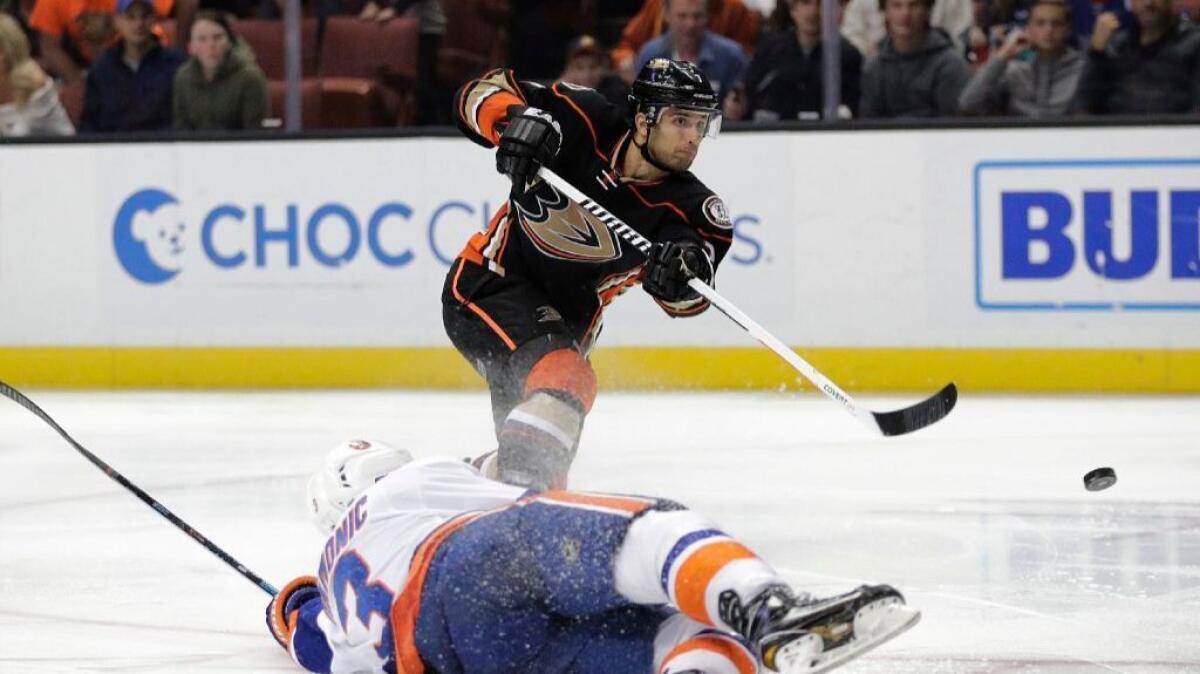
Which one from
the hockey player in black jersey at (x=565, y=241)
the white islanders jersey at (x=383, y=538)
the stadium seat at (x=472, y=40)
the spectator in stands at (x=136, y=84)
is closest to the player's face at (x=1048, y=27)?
the stadium seat at (x=472, y=40)

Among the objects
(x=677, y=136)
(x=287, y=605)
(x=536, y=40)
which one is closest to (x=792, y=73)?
(x=536, y=40)

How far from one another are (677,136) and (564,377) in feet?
1.63

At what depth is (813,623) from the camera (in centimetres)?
221

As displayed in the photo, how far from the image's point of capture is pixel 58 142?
24.7 ft

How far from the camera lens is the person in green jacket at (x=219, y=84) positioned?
24.4ft

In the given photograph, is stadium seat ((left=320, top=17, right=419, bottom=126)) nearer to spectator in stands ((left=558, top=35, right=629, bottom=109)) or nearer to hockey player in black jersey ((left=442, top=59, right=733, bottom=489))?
spectator in stands ((left=558, top=35, right=629, bottom=109))

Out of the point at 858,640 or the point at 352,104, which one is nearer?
the point at 858,640

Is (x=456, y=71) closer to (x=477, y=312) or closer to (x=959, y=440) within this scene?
(x=959, y=440)

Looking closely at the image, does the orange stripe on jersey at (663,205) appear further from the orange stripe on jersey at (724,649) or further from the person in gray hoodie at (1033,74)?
the person in gray hoodie at (1033,74)

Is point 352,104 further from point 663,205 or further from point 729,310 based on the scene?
point 729,310

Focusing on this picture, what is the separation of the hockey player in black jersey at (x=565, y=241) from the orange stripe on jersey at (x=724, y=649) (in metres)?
1.22

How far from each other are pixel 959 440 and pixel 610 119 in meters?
2.16

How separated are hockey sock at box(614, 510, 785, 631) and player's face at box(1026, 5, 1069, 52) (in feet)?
15.7

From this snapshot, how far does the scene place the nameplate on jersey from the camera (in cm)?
396
